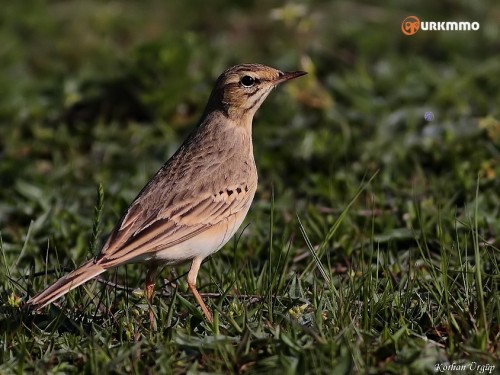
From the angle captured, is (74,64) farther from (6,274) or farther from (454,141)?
(6,274)

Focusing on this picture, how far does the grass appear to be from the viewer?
5395 mm

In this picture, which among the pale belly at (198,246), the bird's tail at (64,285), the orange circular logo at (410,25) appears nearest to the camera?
the bird's tail at (64,285)

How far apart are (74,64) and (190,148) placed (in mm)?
5333

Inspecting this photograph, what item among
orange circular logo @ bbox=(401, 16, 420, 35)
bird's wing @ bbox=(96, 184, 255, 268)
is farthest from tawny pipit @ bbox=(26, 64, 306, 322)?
orange circular logo @ bbox=(401, 16, 420, 35)

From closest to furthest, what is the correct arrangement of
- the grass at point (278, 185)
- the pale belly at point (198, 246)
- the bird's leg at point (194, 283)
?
the grass at point (278, 185)
the bird's leg at point (194, 283)
the pale belly at point (198, 246)

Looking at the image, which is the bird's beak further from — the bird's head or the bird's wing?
the bird's wing

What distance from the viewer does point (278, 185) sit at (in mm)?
8766

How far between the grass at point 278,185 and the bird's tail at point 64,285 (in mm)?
236

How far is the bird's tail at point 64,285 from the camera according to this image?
5551 millimetres

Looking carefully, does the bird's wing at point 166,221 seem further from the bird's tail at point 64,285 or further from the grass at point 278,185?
the grass at point 278,185

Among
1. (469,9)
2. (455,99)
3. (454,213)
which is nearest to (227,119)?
(454,213)

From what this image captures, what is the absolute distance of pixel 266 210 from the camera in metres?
8.26

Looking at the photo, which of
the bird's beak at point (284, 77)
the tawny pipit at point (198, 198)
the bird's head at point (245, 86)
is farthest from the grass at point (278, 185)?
the bird's beak at point (284, 77)

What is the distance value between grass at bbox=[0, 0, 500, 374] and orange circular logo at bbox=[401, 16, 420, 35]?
0.14m
